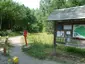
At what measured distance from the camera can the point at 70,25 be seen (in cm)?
1054

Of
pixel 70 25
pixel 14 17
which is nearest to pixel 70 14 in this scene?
pixel 70 25

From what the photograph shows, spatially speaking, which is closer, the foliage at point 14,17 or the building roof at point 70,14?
the building roof at point 70,14

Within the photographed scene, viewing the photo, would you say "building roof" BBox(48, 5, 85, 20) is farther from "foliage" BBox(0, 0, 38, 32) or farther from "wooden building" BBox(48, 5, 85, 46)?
"foliage" BBox(0, 0, 38, 32)

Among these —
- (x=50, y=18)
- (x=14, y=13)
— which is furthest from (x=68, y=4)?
(x=50, y=18)

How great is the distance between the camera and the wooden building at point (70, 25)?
9.91 metres

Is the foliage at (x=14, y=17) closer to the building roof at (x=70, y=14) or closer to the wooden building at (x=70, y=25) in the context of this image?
the building roof at (x=70, y=14)

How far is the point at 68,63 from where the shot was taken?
936cm

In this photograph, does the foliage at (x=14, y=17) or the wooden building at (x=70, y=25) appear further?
the foliage at (x=14, y=17)

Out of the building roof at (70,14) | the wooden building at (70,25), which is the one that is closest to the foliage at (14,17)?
the building roof at (70,14)

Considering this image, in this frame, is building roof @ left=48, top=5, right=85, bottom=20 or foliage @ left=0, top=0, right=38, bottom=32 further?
foliage @ left=0, top=0, right=38, bottom=32

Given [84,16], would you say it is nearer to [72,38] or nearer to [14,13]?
[72,38]

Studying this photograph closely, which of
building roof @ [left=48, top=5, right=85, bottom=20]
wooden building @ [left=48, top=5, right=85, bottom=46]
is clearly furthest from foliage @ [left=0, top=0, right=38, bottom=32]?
wooden building @ [left=48, top=5, right=85, bottom=46]

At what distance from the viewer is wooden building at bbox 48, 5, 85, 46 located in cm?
991

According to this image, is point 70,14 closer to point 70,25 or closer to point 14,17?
point 70,25
